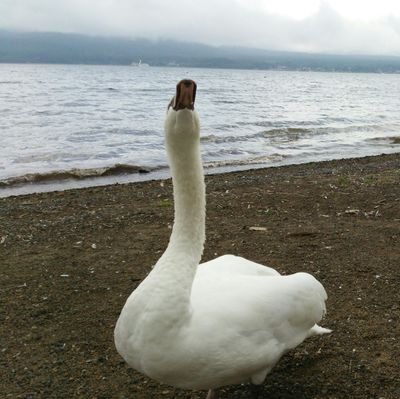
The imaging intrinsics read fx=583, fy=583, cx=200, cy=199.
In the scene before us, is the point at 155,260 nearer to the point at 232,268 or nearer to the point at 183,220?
the point at 232,268

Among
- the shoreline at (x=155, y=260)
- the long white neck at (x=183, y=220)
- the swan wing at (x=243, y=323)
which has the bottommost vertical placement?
the shoreline at (x=155, y=260)

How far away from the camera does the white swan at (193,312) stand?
3.13 m

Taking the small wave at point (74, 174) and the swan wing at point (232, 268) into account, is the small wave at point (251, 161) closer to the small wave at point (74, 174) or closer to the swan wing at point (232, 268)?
the small wave at point (74, 174)

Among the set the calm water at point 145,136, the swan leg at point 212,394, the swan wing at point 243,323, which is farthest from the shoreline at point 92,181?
the swan wing at point 243,323

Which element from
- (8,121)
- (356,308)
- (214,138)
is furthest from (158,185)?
(8,121)

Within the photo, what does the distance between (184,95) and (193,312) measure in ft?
3.97

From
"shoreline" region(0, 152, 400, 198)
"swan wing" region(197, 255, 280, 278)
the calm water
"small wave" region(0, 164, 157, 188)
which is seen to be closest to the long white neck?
"swan wing" region(197, 255, 280, 278)

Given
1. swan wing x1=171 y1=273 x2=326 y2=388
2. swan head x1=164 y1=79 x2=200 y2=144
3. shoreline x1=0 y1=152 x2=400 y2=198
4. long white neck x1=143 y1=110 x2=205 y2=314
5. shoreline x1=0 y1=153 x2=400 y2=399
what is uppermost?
swan head x1=164 y1=79 x2=200 y2=144

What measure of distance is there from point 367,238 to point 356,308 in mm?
2227

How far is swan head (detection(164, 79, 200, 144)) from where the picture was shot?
9.90 ft

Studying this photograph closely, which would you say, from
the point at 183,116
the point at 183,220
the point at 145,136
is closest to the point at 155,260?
the point at 183,220

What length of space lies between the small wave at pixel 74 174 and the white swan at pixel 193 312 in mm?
11471

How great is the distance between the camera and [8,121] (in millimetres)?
27266

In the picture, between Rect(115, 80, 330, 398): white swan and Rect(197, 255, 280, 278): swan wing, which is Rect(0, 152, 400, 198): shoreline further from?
Rect(115, 80, 330, 398): white swan
